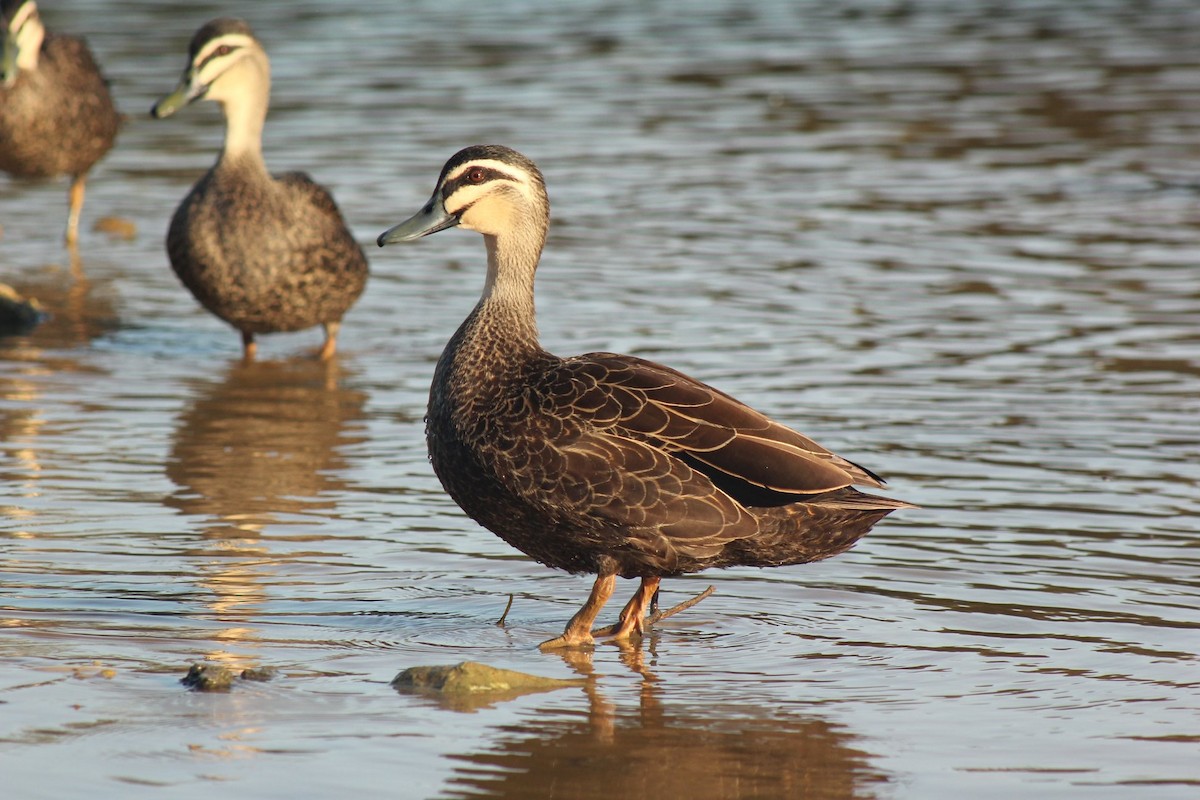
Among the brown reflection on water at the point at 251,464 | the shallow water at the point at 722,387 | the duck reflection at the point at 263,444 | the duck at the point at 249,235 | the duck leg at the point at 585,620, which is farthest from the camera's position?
the duck at the point at 249,235

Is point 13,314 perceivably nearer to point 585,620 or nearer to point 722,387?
point 722,387

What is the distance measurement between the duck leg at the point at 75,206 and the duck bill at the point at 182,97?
336 cm

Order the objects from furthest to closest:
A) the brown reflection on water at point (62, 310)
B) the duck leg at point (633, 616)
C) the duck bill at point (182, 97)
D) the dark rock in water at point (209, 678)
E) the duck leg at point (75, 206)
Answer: the duck leg at point (75, 206)
the duck bill at point (182, 97)
the brown reflection on water at point (62, 310)
the duck leg at point (633, 616)
the dark rock in water at point (209, 678)

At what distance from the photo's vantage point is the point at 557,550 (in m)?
6.27

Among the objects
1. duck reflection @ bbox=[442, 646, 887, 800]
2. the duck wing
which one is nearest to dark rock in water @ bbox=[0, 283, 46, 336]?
the duck wing

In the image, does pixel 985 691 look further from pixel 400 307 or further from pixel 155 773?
pixel 400 307

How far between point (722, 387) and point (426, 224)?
3.32 meters

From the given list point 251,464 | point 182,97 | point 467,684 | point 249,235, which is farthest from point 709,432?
point 182,97

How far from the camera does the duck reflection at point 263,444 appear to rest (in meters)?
7.96

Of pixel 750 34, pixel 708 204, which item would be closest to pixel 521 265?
pixel 708 204

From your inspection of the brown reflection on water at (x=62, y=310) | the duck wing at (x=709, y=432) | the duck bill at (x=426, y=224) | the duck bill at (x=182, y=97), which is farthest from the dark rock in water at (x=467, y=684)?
the duck bill at (x=182, y=97)

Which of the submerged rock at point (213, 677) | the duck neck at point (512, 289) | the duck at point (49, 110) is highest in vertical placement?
the duck neck at point (512, 289)

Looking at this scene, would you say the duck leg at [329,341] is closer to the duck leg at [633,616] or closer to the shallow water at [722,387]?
the shallow water at [722,387]

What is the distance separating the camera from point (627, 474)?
6.05 meters
